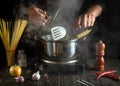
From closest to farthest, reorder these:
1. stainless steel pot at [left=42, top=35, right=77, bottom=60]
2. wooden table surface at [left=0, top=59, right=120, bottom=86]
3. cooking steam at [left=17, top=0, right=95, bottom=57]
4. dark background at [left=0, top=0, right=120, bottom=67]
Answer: wooden table surface at [left=0, top=59, right=120, bottom=86] → stainless steel pot at [left=42, top=35, right=77, bottom=60] → cooking steam at [left=17, top=0, right=95, bottom=57] → dark background at [left=0, top=0, right=120, bottom=67]

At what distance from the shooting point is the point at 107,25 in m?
2.43

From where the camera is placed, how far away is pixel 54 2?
93.5 inches

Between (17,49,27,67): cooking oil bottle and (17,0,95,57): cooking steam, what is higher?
(17,0,95,57): cooking steam

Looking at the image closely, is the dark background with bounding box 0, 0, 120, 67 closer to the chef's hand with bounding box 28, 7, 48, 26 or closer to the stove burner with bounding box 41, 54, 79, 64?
the chef's hand with bounding box 28, 7, 48, 26

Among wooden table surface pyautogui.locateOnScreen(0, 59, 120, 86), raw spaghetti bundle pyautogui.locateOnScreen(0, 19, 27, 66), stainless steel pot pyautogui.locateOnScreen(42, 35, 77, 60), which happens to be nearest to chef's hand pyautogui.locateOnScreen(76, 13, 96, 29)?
stainless steel pot pyautogui.locateOnScreen(42, 35, 77, 60)

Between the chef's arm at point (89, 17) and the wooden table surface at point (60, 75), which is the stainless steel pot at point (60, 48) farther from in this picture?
the chef's arm at point (89, 17)

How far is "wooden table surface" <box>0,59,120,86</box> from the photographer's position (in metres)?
1.68

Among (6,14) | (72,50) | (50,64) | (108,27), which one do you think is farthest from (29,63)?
(108,27)

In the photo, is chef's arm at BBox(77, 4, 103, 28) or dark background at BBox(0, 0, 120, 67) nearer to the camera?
chef's arm at BBox(77, 4, 103, 28)

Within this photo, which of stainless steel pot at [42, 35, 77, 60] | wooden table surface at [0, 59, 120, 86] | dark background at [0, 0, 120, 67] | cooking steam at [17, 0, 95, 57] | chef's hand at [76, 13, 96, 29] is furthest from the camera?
dark background at [0, 0, 120, 67]

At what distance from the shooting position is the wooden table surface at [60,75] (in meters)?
1.68

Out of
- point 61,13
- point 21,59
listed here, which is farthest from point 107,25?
point 21,59

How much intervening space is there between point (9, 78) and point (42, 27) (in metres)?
0.51

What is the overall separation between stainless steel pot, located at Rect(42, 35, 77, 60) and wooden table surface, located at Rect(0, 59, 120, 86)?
8cm
